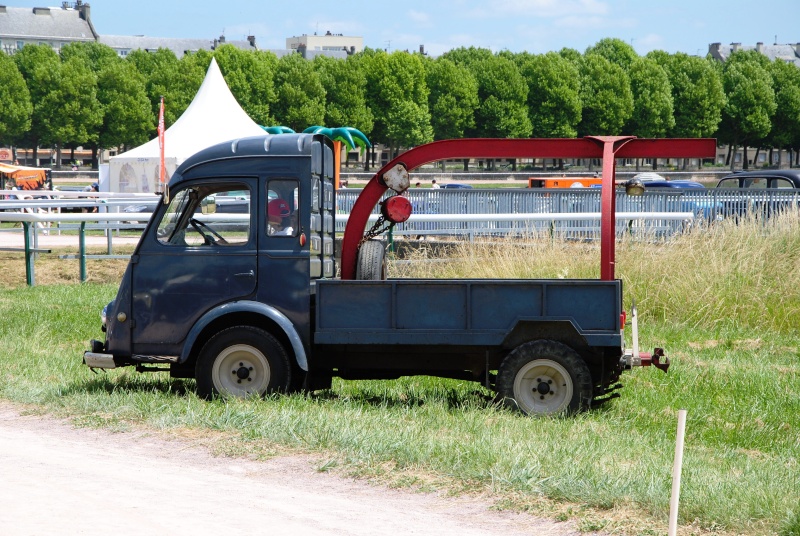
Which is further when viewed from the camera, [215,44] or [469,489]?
[215,44]

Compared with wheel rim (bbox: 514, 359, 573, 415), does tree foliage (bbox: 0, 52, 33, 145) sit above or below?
above

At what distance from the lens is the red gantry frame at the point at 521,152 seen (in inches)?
354

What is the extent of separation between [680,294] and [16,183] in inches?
1744

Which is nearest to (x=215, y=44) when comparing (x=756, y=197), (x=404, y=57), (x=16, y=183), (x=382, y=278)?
(x=404, y=57)

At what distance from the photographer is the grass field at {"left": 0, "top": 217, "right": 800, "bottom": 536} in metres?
5.98

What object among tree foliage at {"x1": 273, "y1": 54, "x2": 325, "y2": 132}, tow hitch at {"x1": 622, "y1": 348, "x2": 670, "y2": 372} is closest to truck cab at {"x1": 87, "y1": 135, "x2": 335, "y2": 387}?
tow hitch at {"x1": 622, "y1": 348, "x2": 670, "y2": 372}

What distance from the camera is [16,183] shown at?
51.6m

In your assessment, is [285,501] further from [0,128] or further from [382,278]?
[0,128]

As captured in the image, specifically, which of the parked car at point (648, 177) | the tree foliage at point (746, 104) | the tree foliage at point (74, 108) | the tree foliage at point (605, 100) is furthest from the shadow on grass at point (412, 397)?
the tree foliage at point (746, 104)

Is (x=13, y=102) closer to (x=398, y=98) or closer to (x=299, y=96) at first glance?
(x=299, y=96)

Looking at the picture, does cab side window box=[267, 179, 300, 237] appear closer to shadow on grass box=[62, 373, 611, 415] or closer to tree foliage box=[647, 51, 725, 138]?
shadow on grass box=[62, 373, 611, 415]

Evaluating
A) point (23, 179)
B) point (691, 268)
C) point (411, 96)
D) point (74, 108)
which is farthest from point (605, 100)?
point (691, 268)

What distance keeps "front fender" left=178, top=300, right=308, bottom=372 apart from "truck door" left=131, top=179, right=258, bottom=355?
0.11 m

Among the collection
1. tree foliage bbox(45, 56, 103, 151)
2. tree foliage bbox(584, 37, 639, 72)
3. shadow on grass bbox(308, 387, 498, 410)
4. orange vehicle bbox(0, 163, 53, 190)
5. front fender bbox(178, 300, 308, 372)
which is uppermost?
tree foliage bbox(584, 37, 639, 72)
